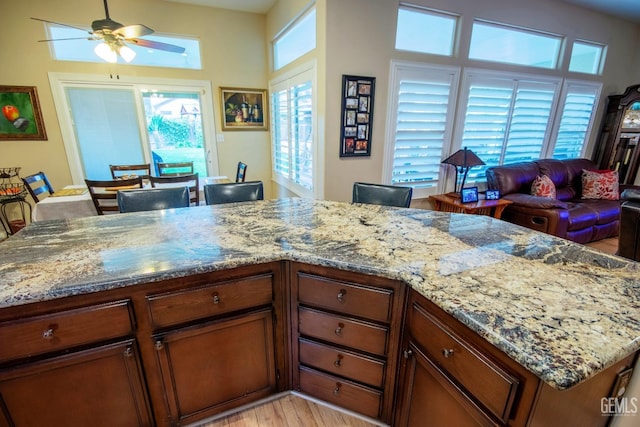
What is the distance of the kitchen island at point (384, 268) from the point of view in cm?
79

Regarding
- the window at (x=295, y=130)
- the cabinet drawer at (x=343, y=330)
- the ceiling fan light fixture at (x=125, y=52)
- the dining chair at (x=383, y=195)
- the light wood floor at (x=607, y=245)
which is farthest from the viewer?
the light wood floor at (x=607, y=245)

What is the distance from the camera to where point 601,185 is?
13.1 feet

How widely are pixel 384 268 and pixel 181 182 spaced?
8.42ft

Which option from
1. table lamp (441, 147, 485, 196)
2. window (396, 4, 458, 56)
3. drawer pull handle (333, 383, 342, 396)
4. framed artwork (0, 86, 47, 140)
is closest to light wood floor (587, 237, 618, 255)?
table lamp (441, 147, 485, 196)

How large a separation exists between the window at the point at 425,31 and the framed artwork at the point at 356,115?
618mm

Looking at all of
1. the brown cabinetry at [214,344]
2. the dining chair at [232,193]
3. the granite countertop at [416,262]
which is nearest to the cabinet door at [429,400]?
the granite countertop at [416,262]

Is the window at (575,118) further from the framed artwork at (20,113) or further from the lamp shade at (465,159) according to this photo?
the framed artwork at (20,113)

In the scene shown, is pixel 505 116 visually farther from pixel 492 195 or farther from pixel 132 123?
pixel 132 123

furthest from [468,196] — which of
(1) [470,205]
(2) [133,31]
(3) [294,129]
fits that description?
(2) [133,31]

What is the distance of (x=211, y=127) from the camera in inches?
178

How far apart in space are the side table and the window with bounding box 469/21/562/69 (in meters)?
1.67

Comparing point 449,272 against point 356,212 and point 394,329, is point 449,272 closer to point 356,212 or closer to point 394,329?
point 394,329

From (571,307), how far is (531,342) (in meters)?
0.28

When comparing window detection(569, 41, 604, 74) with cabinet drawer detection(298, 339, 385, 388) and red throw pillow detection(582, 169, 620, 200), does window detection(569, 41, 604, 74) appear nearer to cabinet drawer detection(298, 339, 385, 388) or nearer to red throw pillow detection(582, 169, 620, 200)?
red throw pillow detection(582, 169, 620, 200)
